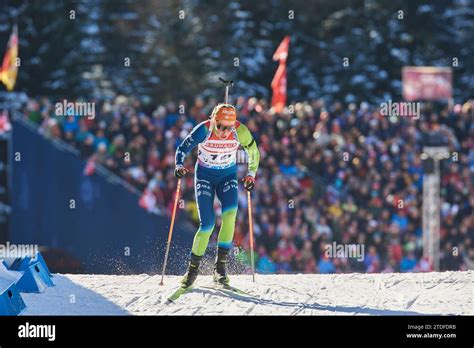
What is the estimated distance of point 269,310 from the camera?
10.5 m

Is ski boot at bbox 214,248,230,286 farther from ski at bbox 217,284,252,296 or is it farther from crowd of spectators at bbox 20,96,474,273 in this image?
crowd of spectators at bbox 20,96,474,273

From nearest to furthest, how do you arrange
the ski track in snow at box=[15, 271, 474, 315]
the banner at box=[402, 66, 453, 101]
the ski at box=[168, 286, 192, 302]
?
the ski track in snow at box=[15, 271, 474, 315] → the ski at box=[168, 286, 192, 302] → the banner at box=[402, 66, 453, 101]

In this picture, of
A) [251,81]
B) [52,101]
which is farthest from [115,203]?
[251,81]

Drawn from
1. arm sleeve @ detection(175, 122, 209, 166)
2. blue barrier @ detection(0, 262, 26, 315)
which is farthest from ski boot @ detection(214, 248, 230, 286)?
blue barrier @ detection(0, 262, 26, 315)

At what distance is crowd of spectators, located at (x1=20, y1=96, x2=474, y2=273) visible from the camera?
1762 cm

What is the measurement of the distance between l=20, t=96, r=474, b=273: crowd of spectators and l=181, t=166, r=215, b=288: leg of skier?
567 centimetres

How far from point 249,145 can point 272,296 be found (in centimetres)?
163

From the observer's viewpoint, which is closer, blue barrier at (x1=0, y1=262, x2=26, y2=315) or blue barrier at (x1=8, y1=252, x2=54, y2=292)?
blue barrier at (x1=0, y1=262, x2=26, y2=315)

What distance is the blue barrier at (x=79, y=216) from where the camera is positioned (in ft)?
55.9

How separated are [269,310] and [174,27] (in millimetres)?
18539

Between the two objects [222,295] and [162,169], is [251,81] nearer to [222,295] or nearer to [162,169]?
[162,169]

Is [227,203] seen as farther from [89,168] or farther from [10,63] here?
[10,63]

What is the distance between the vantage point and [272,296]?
36.8 feet

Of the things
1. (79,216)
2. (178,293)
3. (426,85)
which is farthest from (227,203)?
(426,85)
